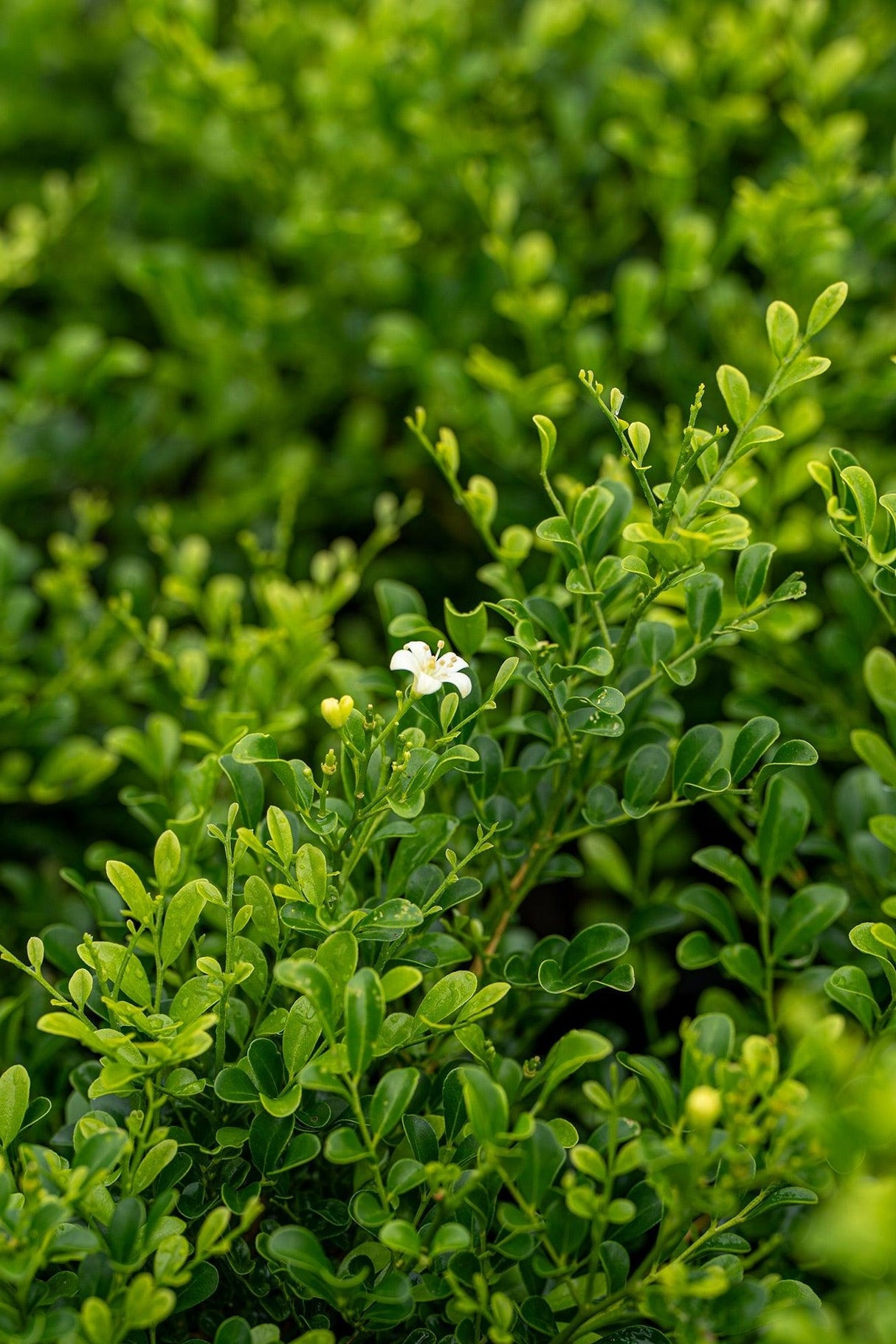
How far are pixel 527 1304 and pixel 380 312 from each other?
1.44m

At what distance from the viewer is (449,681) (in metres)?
→ 0.92

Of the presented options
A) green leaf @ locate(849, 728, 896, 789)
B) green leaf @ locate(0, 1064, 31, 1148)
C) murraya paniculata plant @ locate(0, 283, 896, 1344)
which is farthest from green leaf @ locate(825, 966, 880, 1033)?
green leaf @ locate(0, 1064, 31, 1148)

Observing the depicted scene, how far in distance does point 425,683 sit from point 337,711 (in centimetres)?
7

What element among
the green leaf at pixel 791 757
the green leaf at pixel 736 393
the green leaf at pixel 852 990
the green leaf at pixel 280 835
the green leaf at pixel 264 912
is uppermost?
the green leaf at pixel 736 393

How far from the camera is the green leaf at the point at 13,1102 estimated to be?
0.90 meters

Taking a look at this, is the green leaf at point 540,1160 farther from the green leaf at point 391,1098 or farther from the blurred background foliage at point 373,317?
the blurred background foliage at point 373,317

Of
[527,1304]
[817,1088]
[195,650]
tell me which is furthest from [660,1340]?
[195,650]

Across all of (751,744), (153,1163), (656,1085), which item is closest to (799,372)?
(751,744)

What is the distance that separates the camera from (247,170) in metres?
1.83

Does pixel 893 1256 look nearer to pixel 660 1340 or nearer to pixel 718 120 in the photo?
pixel 660 1340

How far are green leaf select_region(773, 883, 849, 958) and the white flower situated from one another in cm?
37

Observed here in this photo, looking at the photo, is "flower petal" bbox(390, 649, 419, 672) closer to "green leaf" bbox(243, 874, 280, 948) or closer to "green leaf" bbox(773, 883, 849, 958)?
"green leaf" bbox(243, 874, 280, 948)

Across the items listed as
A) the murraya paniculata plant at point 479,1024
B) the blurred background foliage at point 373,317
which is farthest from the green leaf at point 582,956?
the blurred background foliage at point 373,317

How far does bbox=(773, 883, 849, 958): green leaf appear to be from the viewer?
3.41 feet
